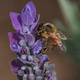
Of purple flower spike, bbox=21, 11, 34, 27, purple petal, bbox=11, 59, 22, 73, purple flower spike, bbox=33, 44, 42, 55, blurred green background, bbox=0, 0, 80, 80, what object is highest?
purple flower spike, bbox=21, 11, 34, 27

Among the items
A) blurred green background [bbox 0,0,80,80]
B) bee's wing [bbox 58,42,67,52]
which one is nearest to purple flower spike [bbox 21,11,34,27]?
bee's wing [bbox 58,42,67,52]

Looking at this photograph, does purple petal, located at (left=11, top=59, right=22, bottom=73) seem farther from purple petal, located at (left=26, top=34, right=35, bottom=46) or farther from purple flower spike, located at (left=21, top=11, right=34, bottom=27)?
purple flower spike, located at (left=21, top=11, right=34, bottom=27)

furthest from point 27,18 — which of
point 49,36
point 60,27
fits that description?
point 60,27

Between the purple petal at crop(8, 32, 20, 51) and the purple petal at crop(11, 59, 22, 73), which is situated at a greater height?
the purple petal at crop(8, 32, 20, 51)

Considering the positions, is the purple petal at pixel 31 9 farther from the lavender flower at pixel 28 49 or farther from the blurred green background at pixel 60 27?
the blurred green background at pixel 60 27

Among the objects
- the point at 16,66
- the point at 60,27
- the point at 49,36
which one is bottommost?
the point at 60,27

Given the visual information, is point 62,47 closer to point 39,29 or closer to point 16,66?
point 39,29
